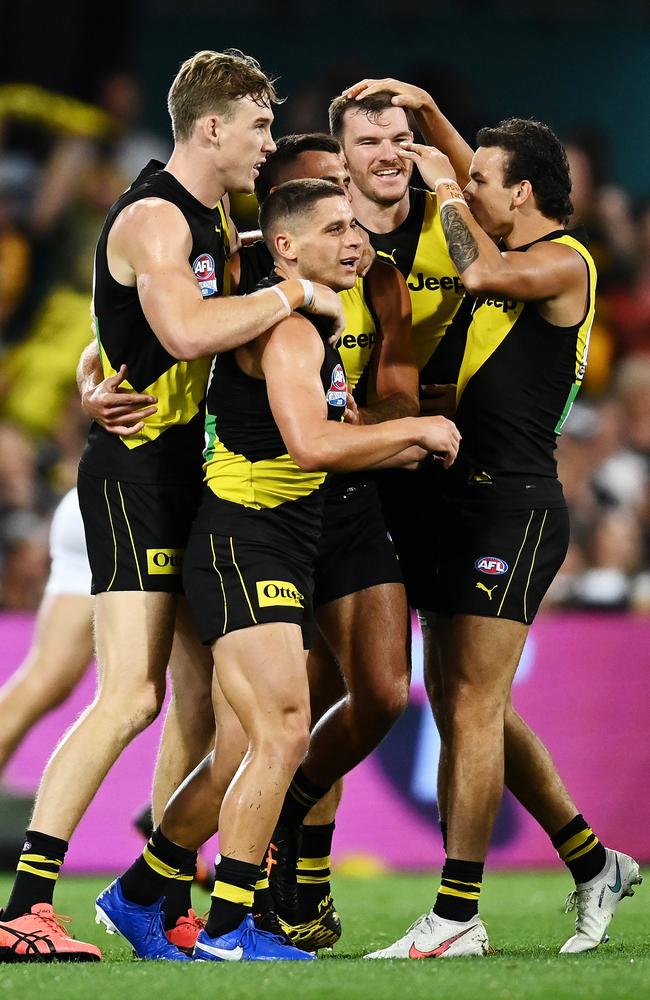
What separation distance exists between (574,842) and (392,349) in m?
1.95

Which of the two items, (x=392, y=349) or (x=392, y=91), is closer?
(x=392, y=349)

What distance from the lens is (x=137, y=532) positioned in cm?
531

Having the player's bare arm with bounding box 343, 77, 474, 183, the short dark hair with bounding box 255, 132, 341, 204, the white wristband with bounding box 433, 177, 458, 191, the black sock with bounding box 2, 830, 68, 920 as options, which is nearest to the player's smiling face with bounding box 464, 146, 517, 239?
the white wristband with bounding box 433, 177, 458, 191

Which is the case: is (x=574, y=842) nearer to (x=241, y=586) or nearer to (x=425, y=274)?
(x=241, y=586)

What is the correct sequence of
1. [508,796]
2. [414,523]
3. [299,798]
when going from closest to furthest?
[299,798]
[414,523]
[508,796]

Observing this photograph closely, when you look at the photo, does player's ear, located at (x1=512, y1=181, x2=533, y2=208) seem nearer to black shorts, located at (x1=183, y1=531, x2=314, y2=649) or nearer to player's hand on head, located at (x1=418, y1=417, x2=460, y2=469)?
player's hand on head, located at (x1=418, y1=417, x2=460, y2=469)

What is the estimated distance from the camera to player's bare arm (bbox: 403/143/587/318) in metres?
5.37

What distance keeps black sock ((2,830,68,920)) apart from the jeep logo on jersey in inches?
67.7

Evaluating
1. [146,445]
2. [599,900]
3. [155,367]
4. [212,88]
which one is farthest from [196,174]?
[599,900]

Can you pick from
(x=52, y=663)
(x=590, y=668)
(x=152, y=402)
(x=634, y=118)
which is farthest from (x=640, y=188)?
(x=152, y=402)

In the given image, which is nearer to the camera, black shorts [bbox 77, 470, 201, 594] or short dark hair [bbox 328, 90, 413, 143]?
black shorts [bbox 77, 470, 201, 594]

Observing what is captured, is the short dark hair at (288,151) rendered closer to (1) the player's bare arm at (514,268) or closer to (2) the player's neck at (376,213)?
(2) the player's neck at (376,213)

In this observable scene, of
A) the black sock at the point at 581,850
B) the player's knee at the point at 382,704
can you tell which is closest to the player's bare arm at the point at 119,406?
the player's knee at the point at 382,704

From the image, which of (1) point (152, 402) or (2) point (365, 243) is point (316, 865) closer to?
(1) point (152, 402)
